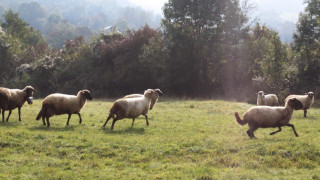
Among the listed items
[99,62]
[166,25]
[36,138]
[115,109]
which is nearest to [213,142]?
[115,109]

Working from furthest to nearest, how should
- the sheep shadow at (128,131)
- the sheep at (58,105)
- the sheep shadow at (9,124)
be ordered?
1. the sheep at (58,105)
2. the sheep shadow at (9,124)
3. the sheep shadow at (128,131)

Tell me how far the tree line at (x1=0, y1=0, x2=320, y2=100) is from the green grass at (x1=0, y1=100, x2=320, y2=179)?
2367 cm

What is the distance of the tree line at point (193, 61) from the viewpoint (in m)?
40.9

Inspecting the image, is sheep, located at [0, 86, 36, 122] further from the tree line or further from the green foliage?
the green foliage

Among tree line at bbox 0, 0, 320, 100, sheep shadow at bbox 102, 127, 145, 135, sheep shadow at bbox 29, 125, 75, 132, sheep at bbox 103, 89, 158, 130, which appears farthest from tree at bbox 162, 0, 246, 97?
sheep shadow at bbox 29, 125, 75, 132

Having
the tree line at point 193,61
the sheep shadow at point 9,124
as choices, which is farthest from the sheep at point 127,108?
the tree line at point 193,61

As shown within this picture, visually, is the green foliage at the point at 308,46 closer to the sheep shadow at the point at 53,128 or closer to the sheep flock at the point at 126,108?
the sheep flock at the point at 126,108

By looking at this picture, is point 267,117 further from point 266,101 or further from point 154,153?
point 266,101

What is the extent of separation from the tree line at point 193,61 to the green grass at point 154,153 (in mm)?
23669

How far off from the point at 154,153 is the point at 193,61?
3372cm

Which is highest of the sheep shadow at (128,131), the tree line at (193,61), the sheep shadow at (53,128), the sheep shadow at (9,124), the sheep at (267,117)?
the tree line at (193,61)

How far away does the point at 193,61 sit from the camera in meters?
45.8

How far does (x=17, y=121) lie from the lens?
1867cm

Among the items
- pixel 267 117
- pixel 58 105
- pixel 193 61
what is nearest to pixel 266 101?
pixel 267 117
